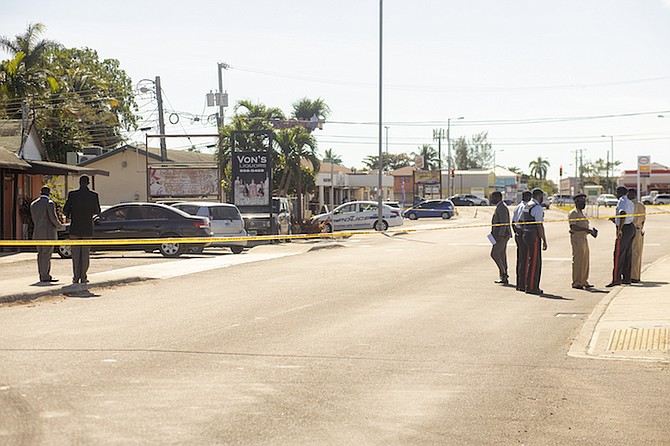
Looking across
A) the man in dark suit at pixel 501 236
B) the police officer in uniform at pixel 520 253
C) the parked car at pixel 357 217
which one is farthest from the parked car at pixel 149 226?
the parked car at pixel 357 217

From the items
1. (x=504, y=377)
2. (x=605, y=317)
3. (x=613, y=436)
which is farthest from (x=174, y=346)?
(x=605, y=317)

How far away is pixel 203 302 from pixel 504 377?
22.2 ft

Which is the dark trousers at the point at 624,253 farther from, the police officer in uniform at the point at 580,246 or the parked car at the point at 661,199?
the parked car at the point at 661,199

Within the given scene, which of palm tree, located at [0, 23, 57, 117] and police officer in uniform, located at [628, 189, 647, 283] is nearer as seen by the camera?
police officer in uniform, located at [628, 189, 647, 283]

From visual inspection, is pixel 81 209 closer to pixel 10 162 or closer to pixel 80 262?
pixel 80 262

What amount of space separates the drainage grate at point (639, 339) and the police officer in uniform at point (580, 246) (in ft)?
18.1

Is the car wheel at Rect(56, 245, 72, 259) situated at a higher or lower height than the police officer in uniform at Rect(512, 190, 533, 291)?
lower

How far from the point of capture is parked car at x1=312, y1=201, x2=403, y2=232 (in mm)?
45281

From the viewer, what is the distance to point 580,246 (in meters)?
17.0

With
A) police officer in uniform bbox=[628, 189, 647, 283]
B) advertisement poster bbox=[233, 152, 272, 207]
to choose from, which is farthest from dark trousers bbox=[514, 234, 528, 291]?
advertisement poster bbox=[233, 152, 272, 207]

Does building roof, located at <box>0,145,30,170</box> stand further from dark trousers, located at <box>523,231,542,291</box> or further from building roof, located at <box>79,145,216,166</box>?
building roof, located at <box>79,145,216,166</box>

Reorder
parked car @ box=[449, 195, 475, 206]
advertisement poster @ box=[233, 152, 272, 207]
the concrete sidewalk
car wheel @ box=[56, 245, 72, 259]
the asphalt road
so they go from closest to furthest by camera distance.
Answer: the asphalt road → the concrete sidewalk → car wheel @ box=[56, 245, 72, 259] → advertisement poster @ box=[233, 152, 272, 207] → parked car @ box=[449, 195, 475, 206]

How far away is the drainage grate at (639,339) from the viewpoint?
406 inches

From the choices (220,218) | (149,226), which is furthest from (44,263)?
(220,218)
